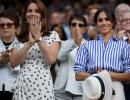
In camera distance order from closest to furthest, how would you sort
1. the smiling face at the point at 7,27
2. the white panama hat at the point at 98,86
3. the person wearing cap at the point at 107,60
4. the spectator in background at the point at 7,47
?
the white panama hat at the point at 98,86, the person wearing cap at the point at 107,60, the spectator in background at the point at 7,47, the smiling face at the point at 7,27

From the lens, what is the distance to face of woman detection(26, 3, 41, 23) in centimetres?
721

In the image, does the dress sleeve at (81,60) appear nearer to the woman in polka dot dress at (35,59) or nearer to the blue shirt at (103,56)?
the blue shirt at (103,56)

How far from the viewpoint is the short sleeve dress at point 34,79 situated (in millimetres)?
7078

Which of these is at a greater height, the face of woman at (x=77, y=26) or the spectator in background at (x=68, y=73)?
the face of woman at (x=77, y=26)

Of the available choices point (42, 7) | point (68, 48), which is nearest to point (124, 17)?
point (68, 48)

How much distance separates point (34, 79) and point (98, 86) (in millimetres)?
829

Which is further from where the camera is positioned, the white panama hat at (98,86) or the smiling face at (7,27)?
the smiling face at (7,27)

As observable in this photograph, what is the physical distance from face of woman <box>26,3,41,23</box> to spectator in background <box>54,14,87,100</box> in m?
0.89

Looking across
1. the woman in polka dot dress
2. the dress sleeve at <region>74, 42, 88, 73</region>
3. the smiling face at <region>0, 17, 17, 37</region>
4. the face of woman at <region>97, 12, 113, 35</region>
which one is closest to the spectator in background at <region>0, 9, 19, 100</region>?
the smiling face at <region>0, 17, 17, 37</region>

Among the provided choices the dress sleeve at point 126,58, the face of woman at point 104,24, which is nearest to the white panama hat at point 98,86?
the dress sleeve at point 126,58

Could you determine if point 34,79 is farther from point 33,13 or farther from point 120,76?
point 120,76

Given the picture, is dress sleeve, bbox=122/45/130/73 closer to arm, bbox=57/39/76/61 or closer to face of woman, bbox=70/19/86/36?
arm, bbox=57/39/76/61

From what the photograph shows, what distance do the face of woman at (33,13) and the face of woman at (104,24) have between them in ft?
2.64

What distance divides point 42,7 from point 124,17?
145 cm
